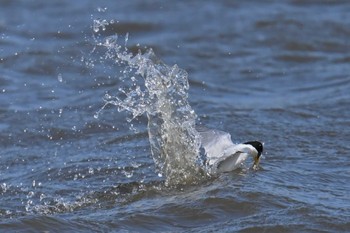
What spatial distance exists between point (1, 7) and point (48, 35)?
1.85m

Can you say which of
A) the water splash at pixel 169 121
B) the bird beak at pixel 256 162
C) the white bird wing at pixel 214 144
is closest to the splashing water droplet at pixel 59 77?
the water splash at pixel 169 121

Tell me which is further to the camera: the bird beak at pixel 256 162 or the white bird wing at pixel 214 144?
the bird beak at pixel 256 162

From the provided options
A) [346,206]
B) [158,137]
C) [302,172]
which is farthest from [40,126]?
[346,206]

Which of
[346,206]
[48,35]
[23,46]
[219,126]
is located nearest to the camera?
[346,206]

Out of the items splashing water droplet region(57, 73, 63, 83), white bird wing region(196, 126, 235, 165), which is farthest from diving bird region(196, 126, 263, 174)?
splashing water droplet region(57, 73, 63, 83)

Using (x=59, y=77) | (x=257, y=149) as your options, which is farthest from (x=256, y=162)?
(x=59, y=77)

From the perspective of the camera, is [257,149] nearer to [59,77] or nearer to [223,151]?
[223,151]

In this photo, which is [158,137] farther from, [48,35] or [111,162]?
[48,35]

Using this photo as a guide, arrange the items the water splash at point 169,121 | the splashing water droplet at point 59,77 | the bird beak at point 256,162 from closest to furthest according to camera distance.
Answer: the water splash at point 169,121 < the bird beak at point 256,162 < the splashing water droplet at point 59,77

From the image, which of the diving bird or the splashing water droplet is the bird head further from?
the splashing water droplet

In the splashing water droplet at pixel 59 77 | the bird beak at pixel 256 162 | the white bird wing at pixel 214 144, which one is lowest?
the bird beak at pixel 256 162

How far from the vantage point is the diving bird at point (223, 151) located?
6820 mm

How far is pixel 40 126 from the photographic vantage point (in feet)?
28.6

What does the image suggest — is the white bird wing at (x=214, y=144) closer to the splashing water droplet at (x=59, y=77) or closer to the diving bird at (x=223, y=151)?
the diving bird at (x=223, y=151)
